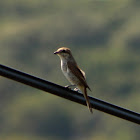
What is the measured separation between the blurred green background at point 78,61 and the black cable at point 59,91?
104907 mm

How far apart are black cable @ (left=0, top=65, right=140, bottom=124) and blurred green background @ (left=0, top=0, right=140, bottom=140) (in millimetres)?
104907

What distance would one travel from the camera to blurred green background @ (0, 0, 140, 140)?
131 meters

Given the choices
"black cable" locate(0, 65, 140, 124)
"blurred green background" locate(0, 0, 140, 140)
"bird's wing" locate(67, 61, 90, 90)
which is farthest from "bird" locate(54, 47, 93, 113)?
"blurred green background" locate(0, 0, 140, 140)

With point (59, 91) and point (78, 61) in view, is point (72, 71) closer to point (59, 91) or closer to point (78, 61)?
point (59, 91)

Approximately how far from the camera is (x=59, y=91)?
7.36 metres

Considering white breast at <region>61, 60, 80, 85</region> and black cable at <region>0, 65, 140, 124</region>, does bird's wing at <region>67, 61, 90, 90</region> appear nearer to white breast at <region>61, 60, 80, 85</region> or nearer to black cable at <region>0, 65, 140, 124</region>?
white breast at <region>61, 60, 80, 85</region>

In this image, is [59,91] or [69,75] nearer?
[59,91]

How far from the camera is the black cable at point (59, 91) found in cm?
704

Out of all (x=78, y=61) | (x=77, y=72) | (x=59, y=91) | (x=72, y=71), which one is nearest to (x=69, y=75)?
(x=72, y=71)

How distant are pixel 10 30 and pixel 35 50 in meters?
11.5

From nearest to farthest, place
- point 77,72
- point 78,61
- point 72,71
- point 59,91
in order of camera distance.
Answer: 1. point 59,91
2. point 77,72
3. point 72,71
4. point 78,61

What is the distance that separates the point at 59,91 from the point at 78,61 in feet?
452

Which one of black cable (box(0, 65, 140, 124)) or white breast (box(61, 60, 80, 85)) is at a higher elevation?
white breast (box(61, 60, 80, 85))

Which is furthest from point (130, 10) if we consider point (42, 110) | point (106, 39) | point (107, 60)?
point (42, 110)
